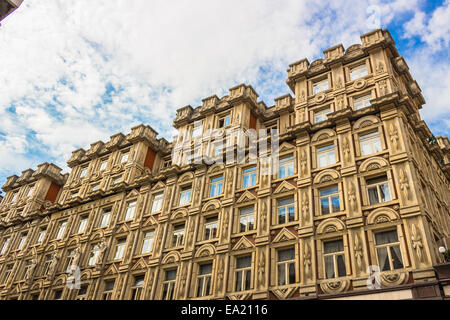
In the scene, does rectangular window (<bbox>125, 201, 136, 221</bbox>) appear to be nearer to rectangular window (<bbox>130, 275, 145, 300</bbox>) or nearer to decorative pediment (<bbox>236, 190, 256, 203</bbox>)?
rectangular window (<bbox>130, 275, 145, 300</bbox>)

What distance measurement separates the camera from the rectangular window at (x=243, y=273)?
23.2 m

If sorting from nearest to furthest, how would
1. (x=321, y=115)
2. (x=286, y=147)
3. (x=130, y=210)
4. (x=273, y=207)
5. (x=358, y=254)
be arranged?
1. (x=358, y=254)
2. (x=273, y=207)
3. (x=286, y=147)
4. (x=321, y=115)
5. (x=130, y=210)

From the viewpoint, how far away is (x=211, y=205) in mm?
28141

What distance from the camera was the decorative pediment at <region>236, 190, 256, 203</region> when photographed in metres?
26.5

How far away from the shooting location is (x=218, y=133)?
3294cm

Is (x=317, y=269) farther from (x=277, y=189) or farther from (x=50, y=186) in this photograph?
(x=50, y=186)

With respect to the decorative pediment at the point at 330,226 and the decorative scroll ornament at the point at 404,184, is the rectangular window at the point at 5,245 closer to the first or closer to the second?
the decorative pediment at the point at 330,226

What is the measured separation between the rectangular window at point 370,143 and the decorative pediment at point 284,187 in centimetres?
492

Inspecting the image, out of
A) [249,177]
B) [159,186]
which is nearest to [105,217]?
[159,186]

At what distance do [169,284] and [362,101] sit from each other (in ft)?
61.2

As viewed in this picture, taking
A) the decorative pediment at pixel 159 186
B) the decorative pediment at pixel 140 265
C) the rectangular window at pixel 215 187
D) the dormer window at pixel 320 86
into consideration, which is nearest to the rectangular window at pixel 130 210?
the decorative pediment at pixel 159 186

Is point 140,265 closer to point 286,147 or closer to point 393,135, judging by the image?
point 286,147

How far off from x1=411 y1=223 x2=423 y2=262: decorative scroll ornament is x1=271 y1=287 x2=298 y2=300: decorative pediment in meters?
6.47
